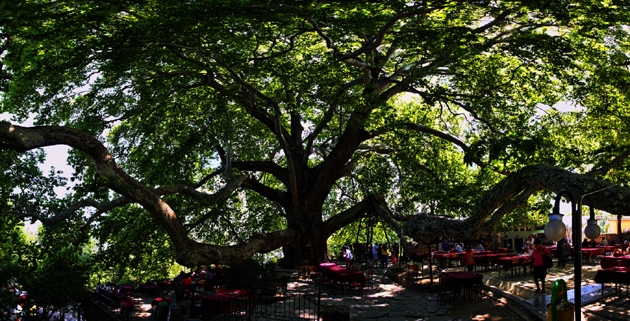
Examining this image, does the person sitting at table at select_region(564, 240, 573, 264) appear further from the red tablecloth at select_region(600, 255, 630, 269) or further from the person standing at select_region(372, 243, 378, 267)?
the person standing at select_region(372, 243, 378, 267)

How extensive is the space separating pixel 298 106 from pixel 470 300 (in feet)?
29.5

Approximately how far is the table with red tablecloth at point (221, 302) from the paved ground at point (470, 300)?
283 centimetres

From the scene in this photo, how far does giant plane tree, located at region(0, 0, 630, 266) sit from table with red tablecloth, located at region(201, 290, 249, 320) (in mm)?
999

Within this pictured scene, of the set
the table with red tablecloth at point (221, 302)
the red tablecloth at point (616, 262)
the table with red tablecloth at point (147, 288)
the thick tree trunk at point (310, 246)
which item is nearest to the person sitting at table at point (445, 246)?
the thick tree trunk at point (310, 246)

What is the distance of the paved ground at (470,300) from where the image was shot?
12305 millimetres

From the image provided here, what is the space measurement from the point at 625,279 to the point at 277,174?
13942 mm

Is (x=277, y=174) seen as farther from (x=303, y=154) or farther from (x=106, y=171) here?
(x=106, y=171)

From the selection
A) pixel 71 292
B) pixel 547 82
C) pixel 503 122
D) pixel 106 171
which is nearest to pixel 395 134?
pixel 503 122

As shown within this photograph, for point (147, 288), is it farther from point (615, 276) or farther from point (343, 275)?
point (615, 276)

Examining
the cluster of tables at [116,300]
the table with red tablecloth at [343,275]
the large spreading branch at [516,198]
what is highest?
the large spreading branch at [516,198]

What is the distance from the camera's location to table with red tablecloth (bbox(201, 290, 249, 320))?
14.1 metres

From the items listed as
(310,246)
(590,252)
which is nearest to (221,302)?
(310,246)

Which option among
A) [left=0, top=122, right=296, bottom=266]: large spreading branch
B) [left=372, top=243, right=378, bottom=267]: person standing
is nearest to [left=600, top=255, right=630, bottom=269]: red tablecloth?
[left=372, top=243, right=378, bottom=267]: person standing

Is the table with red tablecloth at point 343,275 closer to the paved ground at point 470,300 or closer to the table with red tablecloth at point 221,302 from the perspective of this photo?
the paved ground at point 470,300
